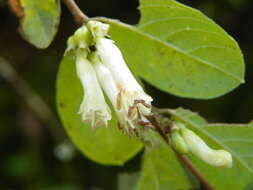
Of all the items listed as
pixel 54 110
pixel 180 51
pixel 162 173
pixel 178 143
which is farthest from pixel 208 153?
pixel 54 110

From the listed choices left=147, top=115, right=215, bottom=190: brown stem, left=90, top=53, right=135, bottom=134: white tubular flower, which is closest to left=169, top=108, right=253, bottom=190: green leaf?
left=147, top=115, right=215, bottom=190: brown stem

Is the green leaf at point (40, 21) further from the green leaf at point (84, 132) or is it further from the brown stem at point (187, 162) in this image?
the brown stem at point (187, 162)

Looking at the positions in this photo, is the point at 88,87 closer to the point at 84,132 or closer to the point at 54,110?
the point at 84,132

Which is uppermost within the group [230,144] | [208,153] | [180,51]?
[180,51]

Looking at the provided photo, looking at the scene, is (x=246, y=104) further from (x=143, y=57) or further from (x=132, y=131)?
(x=132, y=131)

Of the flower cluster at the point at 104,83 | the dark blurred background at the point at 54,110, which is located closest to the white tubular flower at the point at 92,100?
the flower cluster at the point at 104,83

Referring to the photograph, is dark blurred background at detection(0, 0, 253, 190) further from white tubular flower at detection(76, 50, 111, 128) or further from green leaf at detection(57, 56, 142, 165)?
white tubular flower at detection(76, 50, 111, 128)

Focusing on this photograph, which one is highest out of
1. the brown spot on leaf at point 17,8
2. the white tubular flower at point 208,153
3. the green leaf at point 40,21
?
the brown spot on leaf at point 17,8
